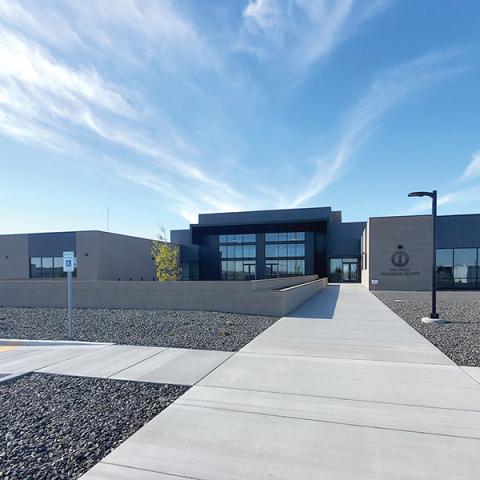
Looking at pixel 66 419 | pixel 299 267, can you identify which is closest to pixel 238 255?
pixel 299 267

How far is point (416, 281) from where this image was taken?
27312 mm

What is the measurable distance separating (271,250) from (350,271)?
1014 cm

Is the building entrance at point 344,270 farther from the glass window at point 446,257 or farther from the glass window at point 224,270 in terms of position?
the glass window at point 224,270

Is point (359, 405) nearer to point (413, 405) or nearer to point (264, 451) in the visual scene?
point (413, 405)

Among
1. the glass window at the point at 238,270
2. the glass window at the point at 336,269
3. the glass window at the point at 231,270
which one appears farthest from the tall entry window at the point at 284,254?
the glass window at the point at 231,270

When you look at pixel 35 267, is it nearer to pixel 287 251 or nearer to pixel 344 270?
pixel 287 251

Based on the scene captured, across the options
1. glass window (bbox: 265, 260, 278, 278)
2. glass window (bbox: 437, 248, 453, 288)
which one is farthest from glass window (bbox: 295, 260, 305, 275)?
glass window (bbox: 437, 248, 453, 288)

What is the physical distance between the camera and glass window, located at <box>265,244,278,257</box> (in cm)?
4397

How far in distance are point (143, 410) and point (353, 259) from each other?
3956 cm

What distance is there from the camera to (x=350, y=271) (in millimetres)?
40938

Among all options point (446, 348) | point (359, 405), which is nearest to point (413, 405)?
point (359, 405)

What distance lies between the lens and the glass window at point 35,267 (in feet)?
102

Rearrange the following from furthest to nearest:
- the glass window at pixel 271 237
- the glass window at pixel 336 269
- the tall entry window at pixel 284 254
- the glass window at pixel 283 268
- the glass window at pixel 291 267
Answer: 1. the glass window at pixel 271 237
2. the glass window at pixel 283 268
3. the glass window at pixel 291 267
4. the tall entry window at pixel 284 254
5. the glass window at pixel 336 269

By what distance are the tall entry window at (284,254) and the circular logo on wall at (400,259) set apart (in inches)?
621
